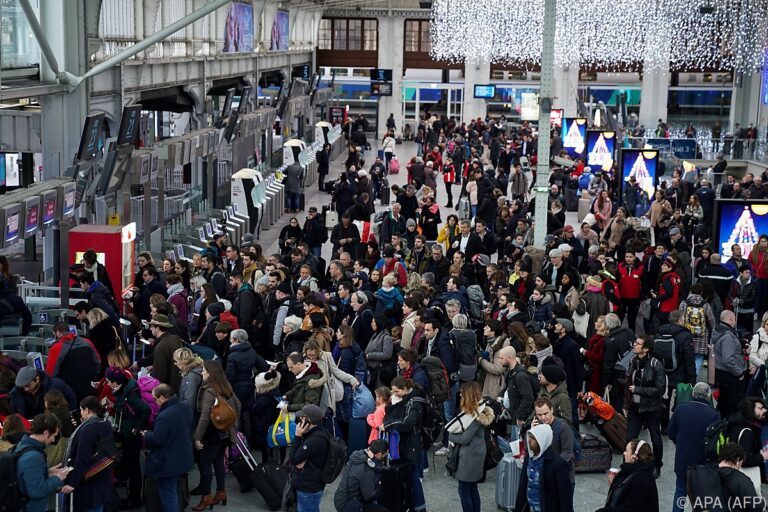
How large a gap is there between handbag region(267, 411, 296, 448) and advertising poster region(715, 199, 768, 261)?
323 inches

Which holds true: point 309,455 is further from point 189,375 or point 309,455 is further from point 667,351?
point 667,351

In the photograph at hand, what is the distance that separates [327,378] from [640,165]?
606 inches

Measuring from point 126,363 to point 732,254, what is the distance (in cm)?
866

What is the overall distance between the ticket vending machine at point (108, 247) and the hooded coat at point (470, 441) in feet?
23.1

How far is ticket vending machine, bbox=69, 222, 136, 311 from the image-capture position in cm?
1448

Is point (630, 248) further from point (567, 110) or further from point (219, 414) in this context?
point (567, 110)

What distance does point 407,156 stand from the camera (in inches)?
1619

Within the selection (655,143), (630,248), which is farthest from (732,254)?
(655,143)

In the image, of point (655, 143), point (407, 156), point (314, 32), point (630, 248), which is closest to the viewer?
point (630, 248)

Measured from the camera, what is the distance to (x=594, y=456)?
10195 millimetres

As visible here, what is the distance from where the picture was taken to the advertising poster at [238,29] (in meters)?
28.5

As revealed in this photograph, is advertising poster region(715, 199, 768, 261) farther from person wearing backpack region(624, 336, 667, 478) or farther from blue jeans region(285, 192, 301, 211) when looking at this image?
blue jeans region(285, 192, 301, 211)

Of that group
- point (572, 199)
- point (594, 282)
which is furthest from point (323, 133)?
point (594, 282)

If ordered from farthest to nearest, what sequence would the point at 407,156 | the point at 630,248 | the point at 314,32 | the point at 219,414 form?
the point at 314,32
the point at 407,156
the point at 630,248
the point at 219,414
